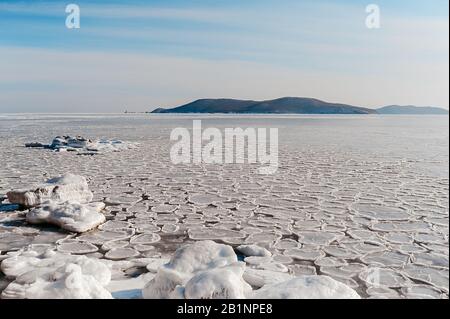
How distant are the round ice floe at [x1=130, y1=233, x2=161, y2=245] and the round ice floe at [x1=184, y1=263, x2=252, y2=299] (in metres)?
1.65

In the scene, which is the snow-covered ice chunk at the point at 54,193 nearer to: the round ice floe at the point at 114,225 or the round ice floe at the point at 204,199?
the round ice floe at the point at 114,225

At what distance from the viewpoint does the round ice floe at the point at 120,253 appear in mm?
3539

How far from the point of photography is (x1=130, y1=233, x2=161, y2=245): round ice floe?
3.94m

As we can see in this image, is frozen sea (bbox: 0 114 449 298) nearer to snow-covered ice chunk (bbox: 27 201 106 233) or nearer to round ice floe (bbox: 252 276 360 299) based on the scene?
snow-covered ice chunk (bbox: 27 201 106 233)

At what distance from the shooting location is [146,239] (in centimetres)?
404

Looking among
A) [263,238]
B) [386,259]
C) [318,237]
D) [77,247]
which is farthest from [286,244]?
[77,247]

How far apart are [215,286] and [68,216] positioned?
258cm

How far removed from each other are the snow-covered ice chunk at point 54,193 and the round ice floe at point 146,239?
1498 millimetres

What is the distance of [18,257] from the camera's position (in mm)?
3385

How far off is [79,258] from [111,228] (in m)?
1.18

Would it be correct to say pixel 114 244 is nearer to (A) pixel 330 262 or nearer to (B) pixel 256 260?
(B) pixel 256 260

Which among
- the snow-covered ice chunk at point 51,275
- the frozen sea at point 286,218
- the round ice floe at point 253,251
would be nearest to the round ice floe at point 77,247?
the frozen sea at point 286,218

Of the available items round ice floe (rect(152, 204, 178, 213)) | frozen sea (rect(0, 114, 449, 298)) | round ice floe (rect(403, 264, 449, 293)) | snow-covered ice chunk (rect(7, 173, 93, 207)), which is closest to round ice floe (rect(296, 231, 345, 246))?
frozen sea (rect(0, 114, 449, 298))
